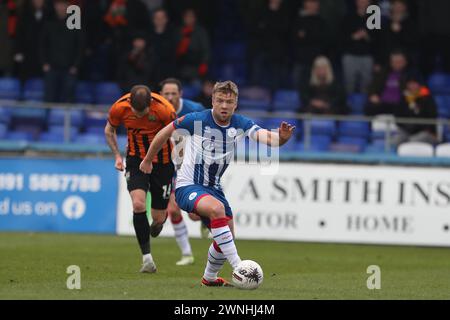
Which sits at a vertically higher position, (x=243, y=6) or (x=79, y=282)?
(x=243, y=6)

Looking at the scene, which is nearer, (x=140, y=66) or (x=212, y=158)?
(x=212, y=158)

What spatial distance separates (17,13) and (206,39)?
13.1 ft

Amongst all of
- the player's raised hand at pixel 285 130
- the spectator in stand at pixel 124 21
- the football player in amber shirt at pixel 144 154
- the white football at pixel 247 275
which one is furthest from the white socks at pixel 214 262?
the spectator in stand at pixel 124 21

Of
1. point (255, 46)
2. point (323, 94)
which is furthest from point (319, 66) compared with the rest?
point (255, 46)

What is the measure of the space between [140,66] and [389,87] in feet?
15.2

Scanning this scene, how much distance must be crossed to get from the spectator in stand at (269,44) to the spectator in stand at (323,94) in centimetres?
132

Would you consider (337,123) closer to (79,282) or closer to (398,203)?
(398,203)

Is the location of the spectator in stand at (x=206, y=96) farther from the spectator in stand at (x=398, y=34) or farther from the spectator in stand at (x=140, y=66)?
the spectator in stand at (x=398, y=34)

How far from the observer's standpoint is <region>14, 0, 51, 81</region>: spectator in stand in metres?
22.5

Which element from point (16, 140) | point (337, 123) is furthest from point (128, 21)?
point (337, 123)

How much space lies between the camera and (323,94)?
20.9 meters

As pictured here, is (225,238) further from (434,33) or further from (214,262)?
(434,33)

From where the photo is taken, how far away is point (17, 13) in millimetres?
23109

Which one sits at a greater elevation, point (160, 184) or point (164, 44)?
point (164, 44)
